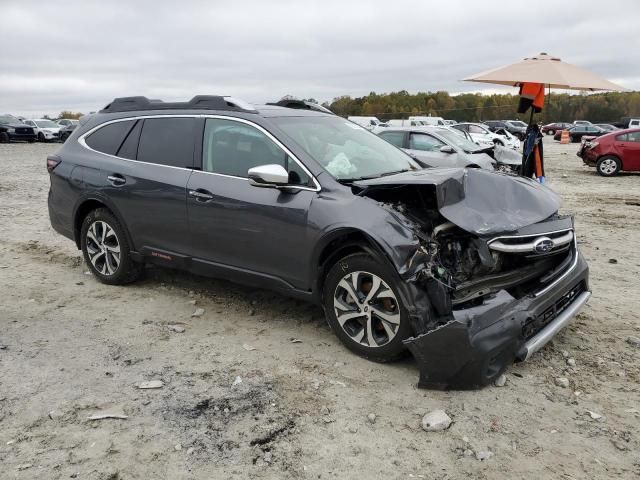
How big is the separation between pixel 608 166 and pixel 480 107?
73556mm

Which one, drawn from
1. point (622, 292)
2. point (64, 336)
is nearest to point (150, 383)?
point (64, 336)

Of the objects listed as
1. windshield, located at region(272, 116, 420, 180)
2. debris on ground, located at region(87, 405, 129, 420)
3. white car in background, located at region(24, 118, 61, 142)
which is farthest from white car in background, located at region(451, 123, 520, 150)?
white car in background, located at region(24, 118, 61, 142)

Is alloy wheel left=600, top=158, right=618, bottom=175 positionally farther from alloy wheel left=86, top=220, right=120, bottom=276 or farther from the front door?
alloy wheel left=86, top=220, right=120, bottom=276

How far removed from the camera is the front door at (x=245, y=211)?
418cm

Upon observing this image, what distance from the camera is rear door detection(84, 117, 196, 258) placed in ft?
16.1

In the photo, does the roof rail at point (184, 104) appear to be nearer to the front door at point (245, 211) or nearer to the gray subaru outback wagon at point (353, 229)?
the gray subaru outback wagon at point (353, 229)

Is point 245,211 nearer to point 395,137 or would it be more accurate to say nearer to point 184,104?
point 184,104

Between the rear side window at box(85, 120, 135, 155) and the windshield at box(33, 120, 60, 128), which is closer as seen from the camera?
the rear side window at box(85, 120, 135, 155)

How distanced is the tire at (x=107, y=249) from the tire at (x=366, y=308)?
7.89 feet

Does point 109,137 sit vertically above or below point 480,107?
below

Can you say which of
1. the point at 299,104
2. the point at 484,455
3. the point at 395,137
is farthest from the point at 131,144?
the point at 395,137

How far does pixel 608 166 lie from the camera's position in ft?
53.9

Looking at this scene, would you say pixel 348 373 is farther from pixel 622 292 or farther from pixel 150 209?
pixel 622 292

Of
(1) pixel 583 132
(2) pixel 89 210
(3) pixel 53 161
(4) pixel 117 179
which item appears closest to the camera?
(4) pixel 117 179
